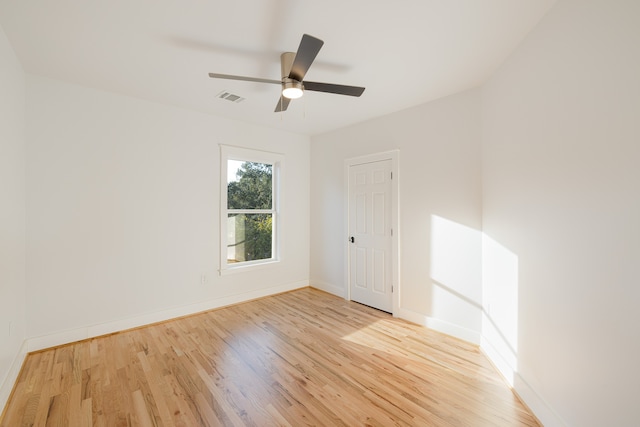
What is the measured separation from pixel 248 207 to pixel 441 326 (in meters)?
3.12

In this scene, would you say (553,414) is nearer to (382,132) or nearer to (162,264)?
(382,132)

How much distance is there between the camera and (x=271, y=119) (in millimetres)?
3895

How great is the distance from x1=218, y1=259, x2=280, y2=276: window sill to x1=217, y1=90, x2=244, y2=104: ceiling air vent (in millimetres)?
2278

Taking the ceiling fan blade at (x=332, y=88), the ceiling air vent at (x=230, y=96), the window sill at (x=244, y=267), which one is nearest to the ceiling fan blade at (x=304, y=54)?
the ceiling fan blade at (x=332, y=88)

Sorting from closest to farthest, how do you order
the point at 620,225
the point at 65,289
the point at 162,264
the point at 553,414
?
the point at 620,225
the point at 553,414
the point at 65,289
the point at 162,264

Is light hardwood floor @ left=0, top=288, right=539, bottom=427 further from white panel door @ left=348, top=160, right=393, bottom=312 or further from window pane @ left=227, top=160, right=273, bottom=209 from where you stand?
window pane @ left=227, top=160, right=273, bottom=209

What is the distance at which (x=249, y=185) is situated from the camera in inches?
166

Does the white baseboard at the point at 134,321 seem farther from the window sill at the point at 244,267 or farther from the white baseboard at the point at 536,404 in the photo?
the white baseboard at the point at 536,404

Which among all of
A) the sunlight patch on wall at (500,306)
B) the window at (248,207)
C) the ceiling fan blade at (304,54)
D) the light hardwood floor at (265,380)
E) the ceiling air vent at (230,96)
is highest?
the ceiling air vent at (230,96)

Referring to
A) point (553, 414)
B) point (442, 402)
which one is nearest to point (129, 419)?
point (442, 402)

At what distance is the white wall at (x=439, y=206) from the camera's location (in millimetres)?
2861

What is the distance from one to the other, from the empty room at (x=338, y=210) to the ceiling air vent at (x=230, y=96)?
0.09 feet

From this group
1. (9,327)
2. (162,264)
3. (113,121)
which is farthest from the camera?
(162,264)

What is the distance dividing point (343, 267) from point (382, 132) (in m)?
2.13
